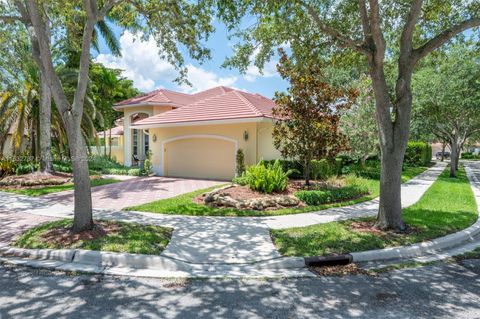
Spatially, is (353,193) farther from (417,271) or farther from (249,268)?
(249,268)

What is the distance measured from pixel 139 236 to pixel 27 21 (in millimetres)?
6002

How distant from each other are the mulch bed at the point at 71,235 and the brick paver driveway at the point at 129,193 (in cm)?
262

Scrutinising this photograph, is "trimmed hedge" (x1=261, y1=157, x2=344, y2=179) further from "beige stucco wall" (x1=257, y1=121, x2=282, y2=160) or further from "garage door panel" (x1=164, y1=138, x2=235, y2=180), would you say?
"garage door panel" (x1=164, y1=138, x2=235, y2=180)

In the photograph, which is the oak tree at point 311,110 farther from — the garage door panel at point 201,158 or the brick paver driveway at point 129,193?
the brick paver driveway at point 129,193

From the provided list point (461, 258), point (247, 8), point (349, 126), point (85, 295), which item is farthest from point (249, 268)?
point (349, 126)

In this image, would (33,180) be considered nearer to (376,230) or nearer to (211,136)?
(211,136)

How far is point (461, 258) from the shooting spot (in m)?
5.55

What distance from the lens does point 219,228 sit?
712 centimetres

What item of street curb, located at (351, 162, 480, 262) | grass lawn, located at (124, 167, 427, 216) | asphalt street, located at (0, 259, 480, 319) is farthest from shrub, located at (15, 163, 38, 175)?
street curb, located at (351, 162, 480, 262)

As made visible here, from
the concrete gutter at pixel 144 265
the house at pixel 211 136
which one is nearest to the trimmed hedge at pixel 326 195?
the house at pixel 211 136

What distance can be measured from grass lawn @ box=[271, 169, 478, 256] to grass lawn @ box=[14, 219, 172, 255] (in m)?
2.38

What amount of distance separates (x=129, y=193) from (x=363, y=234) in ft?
28.5

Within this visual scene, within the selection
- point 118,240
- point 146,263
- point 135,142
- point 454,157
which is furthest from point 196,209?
point 454,157

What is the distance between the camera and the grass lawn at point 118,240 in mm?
5551
